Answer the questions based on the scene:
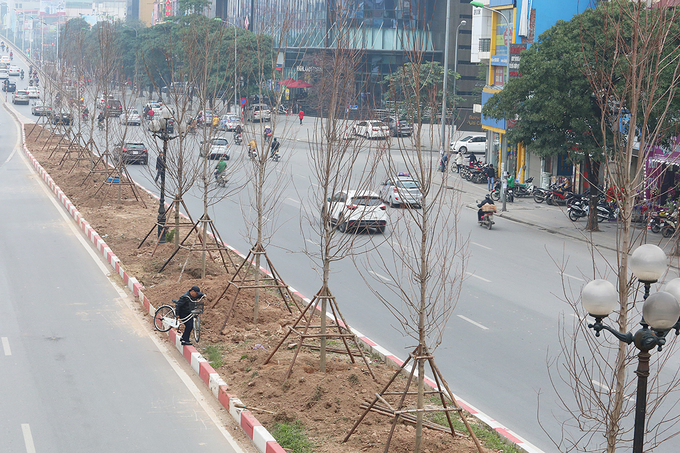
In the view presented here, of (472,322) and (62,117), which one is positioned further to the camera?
(62,117)

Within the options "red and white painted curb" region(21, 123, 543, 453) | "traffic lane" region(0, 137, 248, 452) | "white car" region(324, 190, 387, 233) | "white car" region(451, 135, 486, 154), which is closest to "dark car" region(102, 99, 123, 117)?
"white car" region(324, 190, 387, 233)

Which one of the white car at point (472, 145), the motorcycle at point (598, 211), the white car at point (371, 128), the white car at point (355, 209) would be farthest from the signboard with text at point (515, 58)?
the white car at point (371, 128)

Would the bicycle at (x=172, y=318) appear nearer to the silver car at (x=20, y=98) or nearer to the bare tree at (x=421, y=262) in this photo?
the bare tree at (x=421, y=262)

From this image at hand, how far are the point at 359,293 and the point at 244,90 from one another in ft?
185

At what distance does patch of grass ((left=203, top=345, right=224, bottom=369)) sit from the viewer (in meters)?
12.0

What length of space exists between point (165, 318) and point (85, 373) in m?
1.86

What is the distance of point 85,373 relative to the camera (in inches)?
464

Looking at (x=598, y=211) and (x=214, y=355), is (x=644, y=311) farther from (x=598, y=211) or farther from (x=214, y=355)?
(x=598, y=211)

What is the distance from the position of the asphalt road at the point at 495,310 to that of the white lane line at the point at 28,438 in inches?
176

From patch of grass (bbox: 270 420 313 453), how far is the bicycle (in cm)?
359

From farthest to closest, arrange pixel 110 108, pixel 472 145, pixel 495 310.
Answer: pixel 472 145
pixel 110 108
pixel 495 310

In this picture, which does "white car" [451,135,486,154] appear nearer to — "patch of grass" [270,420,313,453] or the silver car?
"patch of grass" [270,420,313,453]

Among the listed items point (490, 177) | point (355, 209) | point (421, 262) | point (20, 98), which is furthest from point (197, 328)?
point (20, 98)

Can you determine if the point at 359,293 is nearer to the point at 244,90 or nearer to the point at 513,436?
the point at 513,436
